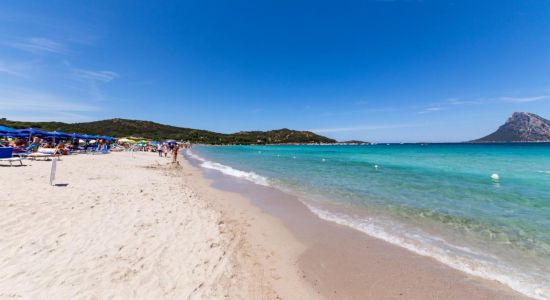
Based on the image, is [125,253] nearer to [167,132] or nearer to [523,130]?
[167,132]

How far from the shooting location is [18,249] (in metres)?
3.85

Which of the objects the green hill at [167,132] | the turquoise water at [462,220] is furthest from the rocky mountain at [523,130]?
the turquoise water at [462,220]

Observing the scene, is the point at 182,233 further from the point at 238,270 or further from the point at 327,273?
the point at 327,273

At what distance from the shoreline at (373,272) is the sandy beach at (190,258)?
18mm

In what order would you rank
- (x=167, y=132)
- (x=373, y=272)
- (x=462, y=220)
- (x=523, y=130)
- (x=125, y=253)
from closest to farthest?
(x=125, y=253) < (x=373, y=272) < (x=462, y=220) < (x=167, y=132) < (x=523, y=130)

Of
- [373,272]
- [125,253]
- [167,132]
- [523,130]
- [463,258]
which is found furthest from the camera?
[523,130]

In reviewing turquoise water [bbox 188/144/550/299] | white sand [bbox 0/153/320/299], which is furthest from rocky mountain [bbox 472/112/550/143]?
white sand [bbox 0/153/320/299]

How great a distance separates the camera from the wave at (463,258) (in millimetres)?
3850

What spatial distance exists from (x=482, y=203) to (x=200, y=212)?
391 inches

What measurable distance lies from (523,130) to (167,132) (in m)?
222

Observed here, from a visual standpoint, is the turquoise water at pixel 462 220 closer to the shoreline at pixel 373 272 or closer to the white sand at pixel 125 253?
the shoreline at pixel 373 272

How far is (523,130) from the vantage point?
162 meters

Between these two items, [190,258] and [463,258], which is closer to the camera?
[190,258]

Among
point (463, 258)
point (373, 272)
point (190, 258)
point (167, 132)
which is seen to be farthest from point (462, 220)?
point (167, 132)
